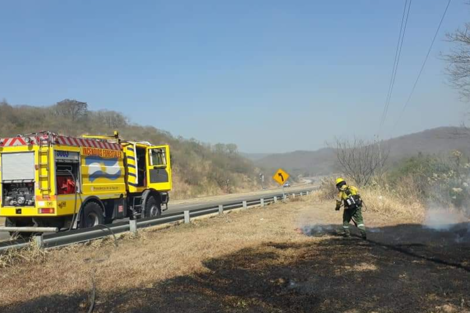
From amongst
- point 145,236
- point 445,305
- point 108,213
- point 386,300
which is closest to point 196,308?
point 386,300

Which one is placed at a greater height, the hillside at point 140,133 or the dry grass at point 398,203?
the hillside at point 140,133

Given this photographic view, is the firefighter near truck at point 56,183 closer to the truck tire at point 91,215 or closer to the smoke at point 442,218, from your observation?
the truck tire at point 91,215

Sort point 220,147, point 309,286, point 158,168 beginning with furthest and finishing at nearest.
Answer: point 220,147, point 158,168, point 309,286

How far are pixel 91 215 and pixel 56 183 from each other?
1.72 meters

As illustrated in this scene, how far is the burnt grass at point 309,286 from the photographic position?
5.06 metres

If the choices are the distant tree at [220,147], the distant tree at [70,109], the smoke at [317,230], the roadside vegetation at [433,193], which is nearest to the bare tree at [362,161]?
the roadside vegetation at [433,193]

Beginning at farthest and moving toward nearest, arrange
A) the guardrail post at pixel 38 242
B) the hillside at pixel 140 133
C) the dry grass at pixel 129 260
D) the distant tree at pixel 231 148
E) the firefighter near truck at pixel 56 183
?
the distant tree at pixel 231 148, the hillside at pixel 140 133, the firefighter near truck at pixel 56 183, the guardrail post at pixel 38 242, the dry grass at pixel 129 260

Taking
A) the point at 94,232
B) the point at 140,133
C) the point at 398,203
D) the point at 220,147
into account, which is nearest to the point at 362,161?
the point at 398,203

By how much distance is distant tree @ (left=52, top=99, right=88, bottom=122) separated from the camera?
5503 centimetres

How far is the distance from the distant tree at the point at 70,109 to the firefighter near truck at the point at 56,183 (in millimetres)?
44746

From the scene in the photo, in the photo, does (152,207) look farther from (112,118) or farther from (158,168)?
(112,118)

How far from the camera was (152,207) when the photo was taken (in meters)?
15.4

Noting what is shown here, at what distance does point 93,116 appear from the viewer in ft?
209

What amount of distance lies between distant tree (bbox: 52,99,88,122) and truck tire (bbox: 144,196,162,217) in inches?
1674
